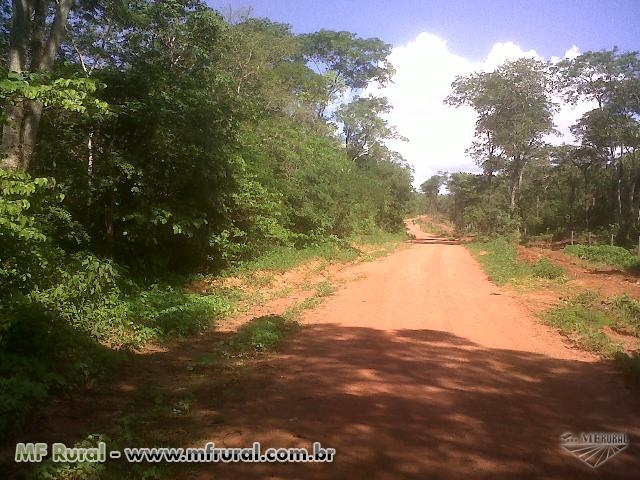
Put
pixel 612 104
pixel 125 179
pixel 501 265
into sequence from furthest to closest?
pixel 612 104
pixel 501 265
pixel 125 179

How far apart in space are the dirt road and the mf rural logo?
7cm

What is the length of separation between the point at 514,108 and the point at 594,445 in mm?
30188

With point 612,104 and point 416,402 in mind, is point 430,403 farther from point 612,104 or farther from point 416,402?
Answer: point 612,104

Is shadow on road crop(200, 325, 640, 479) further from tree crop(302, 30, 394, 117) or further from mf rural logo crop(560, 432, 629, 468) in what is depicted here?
tree crop(302, 30, 394, 117)

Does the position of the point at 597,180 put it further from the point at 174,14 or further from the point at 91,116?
the point at 91,116

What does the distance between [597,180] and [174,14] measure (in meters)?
31.8

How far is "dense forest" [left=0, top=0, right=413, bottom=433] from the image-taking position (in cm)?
595

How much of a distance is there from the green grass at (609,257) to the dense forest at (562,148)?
19.3 ft

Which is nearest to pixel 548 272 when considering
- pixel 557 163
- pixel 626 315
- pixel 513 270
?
pixel 513 270

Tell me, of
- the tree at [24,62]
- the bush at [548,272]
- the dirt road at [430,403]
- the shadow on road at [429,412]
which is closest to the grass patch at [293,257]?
the dirt road at [430,403]

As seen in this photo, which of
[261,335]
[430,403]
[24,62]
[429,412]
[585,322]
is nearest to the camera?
[429,412]

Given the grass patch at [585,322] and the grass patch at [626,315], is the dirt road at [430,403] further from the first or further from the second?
the grass patch at [626,315]

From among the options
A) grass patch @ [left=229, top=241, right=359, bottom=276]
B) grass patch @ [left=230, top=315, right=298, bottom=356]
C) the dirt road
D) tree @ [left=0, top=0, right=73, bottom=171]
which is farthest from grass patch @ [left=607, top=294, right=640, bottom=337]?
tree @ [left=0, top=0, right=73, bottom=171]

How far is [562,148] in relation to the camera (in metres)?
34.1
